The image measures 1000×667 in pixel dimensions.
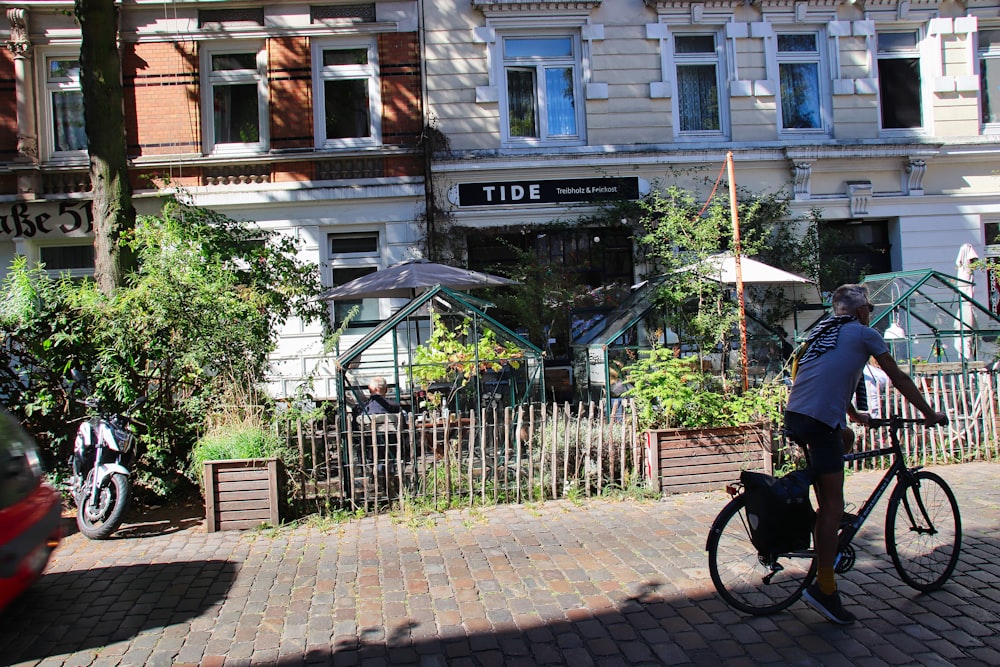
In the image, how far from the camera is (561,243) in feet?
42.9

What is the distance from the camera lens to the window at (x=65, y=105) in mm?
12914

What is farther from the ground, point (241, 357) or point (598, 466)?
point (241, 357)

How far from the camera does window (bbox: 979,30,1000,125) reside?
1373cm

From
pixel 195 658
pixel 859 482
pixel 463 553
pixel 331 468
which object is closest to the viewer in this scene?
pixel 195 658

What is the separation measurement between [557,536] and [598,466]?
1246mm

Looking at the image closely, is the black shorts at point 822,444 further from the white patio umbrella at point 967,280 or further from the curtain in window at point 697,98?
the curtain in window at point 697,98

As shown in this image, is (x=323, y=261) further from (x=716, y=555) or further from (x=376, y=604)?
(x=716, y=555)

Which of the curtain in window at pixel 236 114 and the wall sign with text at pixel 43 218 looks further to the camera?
the curtain in window at pixel 236 114

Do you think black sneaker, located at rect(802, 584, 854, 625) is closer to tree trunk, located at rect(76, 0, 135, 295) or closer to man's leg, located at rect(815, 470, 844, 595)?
man's leg, located at rect(815, 470, 844, 595)

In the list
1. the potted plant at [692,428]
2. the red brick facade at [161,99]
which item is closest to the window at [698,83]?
the potted plant at [692,428]

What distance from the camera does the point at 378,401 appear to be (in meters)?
7.76

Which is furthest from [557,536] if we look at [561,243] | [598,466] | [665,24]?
[665,24]

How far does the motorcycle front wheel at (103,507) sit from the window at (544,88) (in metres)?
8.99

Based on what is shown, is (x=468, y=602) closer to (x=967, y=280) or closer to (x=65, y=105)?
(x=967, y=280)
